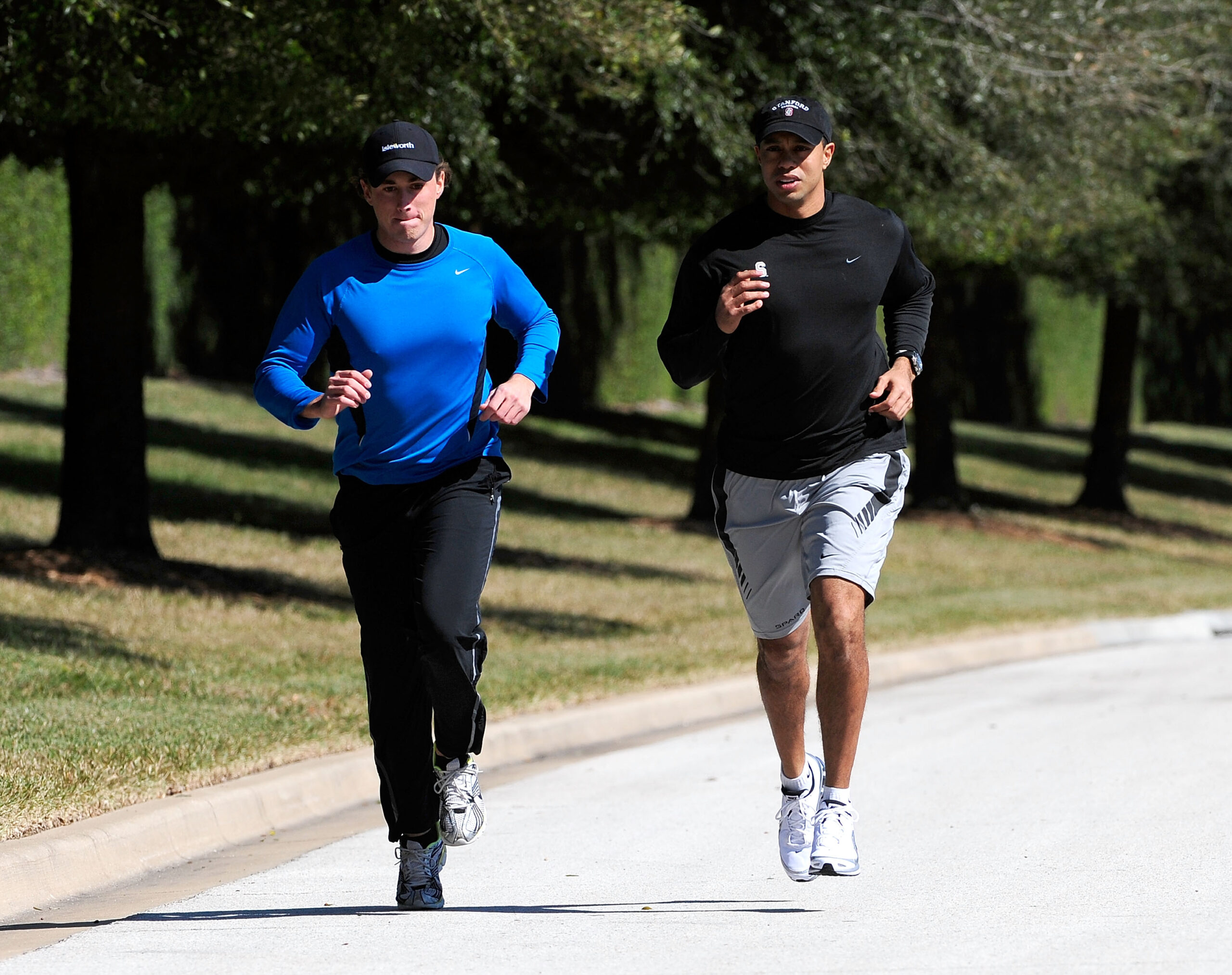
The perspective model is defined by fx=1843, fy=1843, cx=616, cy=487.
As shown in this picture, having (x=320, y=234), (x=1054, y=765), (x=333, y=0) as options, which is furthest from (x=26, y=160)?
(x=320, y=234)

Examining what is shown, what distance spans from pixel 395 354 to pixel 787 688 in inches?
60.8

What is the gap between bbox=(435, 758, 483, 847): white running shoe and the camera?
17.0 feet

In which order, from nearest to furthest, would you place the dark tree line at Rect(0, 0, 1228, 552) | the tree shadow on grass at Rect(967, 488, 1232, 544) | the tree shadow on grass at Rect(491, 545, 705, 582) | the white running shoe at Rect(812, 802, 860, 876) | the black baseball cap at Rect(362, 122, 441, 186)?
the black baseball cap at Rect(362, 122, 441, 186) < the white running shoe at Rect(812, 802, 860, 876) < the dark tree line at Rect(0, 0, 1228, 552) < the tree shadow on grass at Rect(491, 545, 705, 582) < the tree shadow on grass at Rect(967, 488, 1232, 544)

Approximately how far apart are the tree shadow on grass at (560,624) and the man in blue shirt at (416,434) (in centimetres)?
730

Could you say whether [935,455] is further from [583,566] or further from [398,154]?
[398,154]

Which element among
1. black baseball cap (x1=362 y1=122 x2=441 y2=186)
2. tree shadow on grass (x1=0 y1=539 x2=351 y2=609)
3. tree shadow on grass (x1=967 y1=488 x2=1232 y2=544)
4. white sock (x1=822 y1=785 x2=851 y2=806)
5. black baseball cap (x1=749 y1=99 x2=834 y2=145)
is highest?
black baseball cap (x1=749 y1=99 x2=834 y2=145)

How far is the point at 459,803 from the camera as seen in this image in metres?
5.19

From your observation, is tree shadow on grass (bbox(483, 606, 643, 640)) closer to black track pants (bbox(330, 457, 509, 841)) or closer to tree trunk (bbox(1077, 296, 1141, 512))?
black track pants (bbox(330, 457, 509, 841))

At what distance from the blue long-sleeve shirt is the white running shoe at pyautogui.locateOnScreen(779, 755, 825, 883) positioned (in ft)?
4.54

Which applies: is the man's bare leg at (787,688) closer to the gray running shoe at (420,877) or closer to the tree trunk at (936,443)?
the gray running shoe at (420,877)

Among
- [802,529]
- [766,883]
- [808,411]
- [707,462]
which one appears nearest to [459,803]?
[766,883]

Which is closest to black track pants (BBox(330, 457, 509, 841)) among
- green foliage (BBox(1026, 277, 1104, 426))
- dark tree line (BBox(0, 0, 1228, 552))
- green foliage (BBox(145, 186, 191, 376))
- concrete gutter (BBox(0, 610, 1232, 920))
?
concrete gutter (BBox(0, 610, 1232, 920))

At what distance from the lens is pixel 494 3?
33.8ft

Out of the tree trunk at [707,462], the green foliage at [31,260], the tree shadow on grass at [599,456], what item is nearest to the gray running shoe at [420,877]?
the tree trunk at [707,462]
